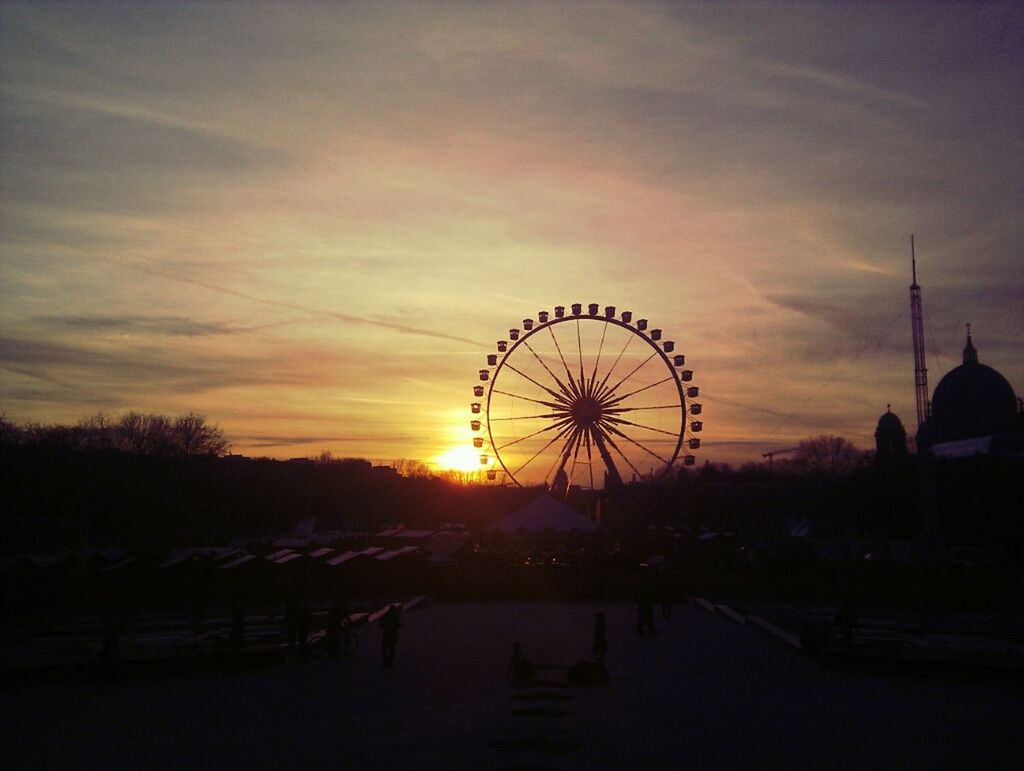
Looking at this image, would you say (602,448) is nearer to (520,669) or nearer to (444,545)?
(444,545)

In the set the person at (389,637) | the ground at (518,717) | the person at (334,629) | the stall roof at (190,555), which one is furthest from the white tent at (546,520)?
the person at (389,637)

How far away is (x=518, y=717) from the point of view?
52.7ft

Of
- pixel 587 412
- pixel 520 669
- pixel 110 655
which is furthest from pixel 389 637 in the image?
pixel 587 412

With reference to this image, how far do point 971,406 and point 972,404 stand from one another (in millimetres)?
284

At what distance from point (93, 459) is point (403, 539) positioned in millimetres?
31834

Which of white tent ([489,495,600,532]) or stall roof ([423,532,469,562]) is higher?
white tent ([489,495,600,532])

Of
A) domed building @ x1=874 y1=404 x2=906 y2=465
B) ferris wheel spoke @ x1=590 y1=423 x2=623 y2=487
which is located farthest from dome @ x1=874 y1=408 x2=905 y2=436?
ferris wheel spoke @ x1=590 y1=423 x2=623 y2=487

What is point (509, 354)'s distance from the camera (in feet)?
178

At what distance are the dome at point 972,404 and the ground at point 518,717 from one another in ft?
355

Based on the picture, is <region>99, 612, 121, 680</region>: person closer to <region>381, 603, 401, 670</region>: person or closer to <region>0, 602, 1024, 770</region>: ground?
<region>0, 602, 1024, 770</region>: ground

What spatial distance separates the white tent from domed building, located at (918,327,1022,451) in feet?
272

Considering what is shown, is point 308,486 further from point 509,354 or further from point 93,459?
point 509,354

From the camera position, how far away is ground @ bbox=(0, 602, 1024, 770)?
44.7 feet

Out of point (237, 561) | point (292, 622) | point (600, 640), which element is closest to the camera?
point (600, 640)
